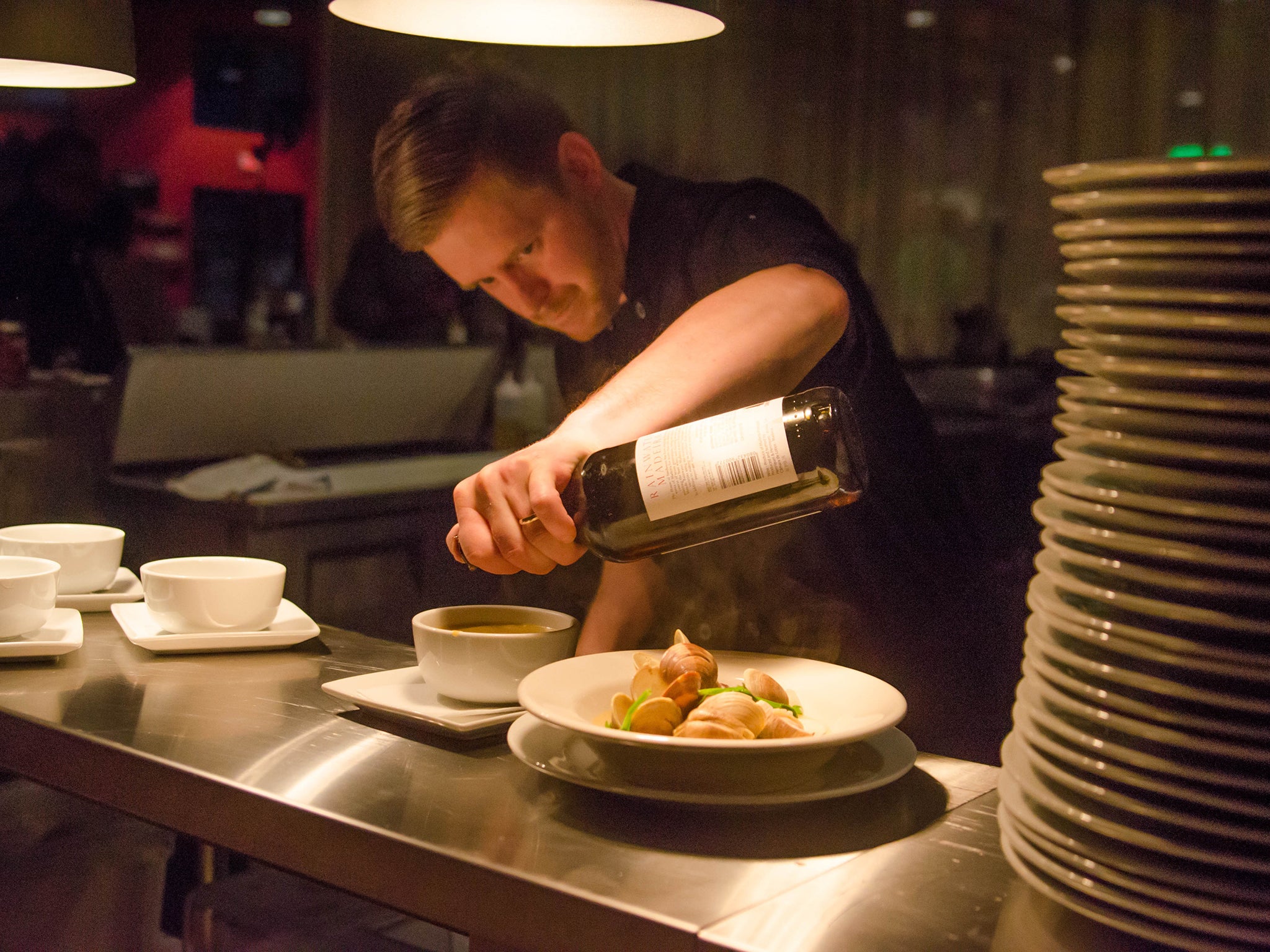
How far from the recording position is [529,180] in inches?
83.8

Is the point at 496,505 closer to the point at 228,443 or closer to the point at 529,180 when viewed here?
→ the point at 529,180

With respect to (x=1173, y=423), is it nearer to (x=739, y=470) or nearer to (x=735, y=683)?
(x=739, y=470)

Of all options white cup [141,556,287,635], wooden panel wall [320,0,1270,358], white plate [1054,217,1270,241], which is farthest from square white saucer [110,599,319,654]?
wooden panel wall [320,0,1270,358]

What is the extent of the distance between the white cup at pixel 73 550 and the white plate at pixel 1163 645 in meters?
1.28

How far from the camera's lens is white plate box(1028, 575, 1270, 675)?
0.62 metres

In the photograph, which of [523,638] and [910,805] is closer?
[910,805]

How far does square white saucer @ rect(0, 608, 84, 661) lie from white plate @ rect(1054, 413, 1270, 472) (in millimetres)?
1093

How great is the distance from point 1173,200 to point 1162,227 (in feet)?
0.05

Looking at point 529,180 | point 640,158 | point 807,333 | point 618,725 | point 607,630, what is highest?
point 640,158

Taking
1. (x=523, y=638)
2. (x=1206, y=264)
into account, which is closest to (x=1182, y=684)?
(x=1206, y=264)

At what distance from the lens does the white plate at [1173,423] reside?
0.63 meters

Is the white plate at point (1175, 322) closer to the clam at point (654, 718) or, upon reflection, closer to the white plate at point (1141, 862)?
the white plate at point (1141, 862)

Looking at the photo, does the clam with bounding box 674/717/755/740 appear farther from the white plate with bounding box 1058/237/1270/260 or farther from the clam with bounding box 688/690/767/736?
the white plate with bounding box 1058/237/1270/260

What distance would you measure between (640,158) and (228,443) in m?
2.16
